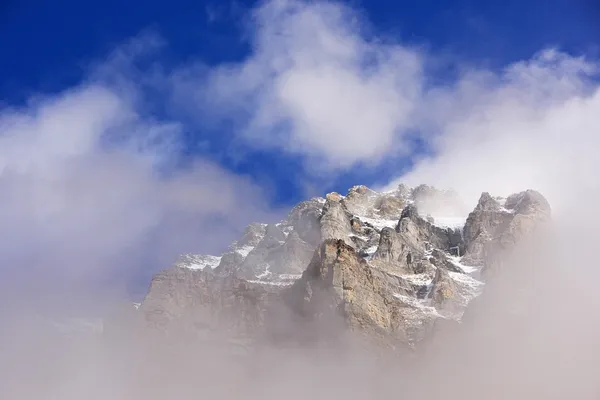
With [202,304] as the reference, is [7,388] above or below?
below

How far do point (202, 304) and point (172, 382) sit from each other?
27515 mm

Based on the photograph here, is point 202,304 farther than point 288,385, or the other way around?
point 202,304

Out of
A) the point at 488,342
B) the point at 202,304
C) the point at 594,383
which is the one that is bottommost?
the point at 594,383

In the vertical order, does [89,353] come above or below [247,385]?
above

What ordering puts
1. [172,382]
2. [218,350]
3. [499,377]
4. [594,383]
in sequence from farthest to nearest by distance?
[218,350], [172,382], [499,377], [594,383]

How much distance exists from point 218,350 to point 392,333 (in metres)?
42.3

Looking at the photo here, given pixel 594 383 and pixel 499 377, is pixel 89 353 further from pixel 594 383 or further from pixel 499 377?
pixel 594 383

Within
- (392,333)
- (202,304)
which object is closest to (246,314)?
(202,304)

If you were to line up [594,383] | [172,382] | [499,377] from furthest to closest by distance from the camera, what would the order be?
[172,382]
[499,377]
[594,383]

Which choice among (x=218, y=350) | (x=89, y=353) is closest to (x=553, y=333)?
(x=218, y=350)

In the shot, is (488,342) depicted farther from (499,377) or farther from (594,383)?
(594,383)

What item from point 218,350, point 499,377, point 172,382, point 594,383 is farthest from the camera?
point 218,350

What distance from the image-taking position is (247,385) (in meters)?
160

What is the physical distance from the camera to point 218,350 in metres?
178
